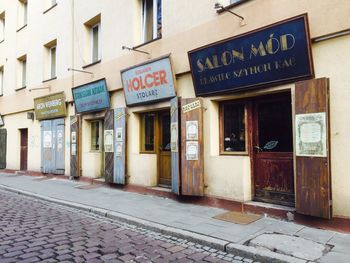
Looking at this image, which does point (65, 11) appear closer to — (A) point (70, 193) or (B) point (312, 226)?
(A) point (70, 193)

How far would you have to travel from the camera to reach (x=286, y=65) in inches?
230

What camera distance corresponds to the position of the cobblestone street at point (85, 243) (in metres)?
4.47

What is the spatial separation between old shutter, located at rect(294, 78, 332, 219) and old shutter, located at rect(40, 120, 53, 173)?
33.7 feet

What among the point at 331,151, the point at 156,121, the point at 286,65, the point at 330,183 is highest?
the point at 286,65

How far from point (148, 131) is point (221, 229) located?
4632 mm

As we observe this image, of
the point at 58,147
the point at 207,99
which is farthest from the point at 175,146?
the point at 58,147

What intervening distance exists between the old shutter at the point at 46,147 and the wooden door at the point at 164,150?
5968mm

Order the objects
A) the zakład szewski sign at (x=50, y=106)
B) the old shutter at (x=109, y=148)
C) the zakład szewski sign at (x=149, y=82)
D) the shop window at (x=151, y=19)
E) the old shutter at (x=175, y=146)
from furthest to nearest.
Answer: the zakład szewski sign at (x=50, y=106), the old shutter at (x=109, y=148), the shop window at (x=151, y=19), the zakład szewski sign at (x=149, y=82), the old shutter at (x=175, y=146)

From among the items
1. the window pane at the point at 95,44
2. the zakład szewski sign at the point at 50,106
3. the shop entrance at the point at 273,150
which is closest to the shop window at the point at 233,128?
the shop entrance at the point at 273,150

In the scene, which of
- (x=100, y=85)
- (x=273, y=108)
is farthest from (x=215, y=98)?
(x=100, y=85)

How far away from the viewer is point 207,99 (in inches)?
295

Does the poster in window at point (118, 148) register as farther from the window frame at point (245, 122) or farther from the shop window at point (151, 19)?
the window frame at point (245, 122)

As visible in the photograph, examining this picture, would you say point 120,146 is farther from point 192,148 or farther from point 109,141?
point 192,148

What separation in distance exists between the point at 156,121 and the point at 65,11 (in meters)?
6.66
